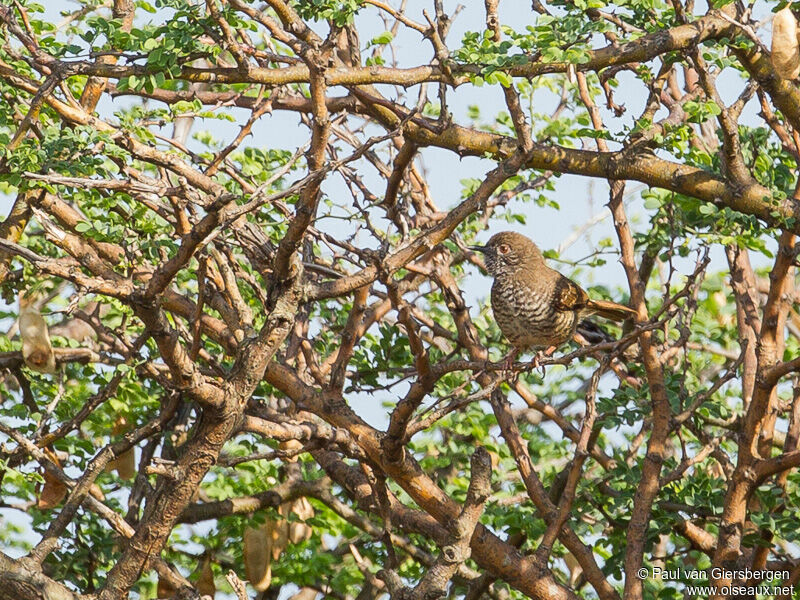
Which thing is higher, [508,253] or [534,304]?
[508,253]

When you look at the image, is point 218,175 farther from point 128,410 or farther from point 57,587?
point 57,587

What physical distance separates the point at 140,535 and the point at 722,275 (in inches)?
187

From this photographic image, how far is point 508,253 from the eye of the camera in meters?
6.12

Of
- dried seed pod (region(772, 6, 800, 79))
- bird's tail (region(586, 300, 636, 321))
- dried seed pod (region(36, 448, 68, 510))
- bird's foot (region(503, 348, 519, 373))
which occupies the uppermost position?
bird's tail (region(586, 300, 636, 321))

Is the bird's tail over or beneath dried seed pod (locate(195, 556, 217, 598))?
over

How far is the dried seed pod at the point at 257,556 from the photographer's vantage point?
601 cm

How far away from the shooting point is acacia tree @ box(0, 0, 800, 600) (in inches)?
166

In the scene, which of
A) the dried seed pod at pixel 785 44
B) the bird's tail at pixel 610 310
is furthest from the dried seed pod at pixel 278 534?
the dried seed pod at pixel 785 44

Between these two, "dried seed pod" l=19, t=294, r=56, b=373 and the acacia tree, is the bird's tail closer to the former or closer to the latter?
the acacia tree

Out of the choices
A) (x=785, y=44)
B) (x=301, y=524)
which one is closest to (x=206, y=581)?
(x=301, y=524)

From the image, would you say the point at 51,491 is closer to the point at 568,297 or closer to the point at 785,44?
the point at 568,297

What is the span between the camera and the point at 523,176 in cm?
663

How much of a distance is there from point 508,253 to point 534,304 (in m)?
0.50

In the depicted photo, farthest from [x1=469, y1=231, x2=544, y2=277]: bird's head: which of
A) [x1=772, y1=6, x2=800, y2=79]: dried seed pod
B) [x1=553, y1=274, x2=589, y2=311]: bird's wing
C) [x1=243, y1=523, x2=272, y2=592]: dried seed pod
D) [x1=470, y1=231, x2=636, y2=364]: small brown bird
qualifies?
[x1=772, y1=6, x2=800, y2=79]: dried seed pod
